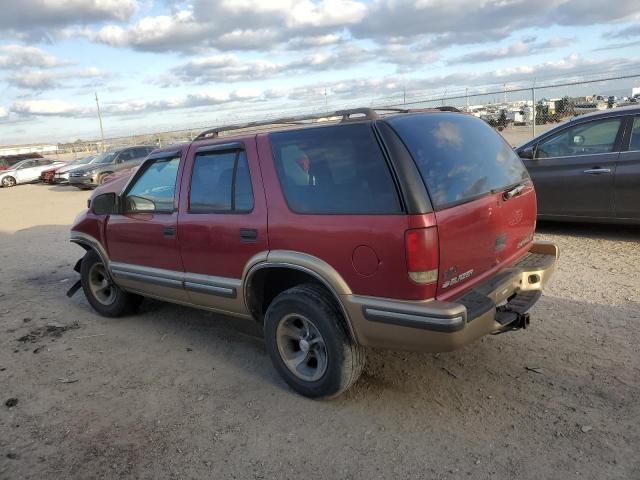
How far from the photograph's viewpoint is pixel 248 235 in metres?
3.54

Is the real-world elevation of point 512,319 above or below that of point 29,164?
below

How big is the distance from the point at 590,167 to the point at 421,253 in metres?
4.80

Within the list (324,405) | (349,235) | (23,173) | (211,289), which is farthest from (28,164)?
(349,235)

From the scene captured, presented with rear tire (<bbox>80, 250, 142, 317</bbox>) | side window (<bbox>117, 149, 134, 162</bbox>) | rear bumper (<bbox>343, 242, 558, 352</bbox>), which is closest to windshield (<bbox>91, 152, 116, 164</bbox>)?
side window (<bbox>117, 149, 134, 162</bbox>)

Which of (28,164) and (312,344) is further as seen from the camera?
(28,164)

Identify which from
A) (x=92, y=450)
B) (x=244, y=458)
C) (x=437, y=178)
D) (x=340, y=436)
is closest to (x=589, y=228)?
(x=437, y=178)

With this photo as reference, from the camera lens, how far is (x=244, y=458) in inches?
116

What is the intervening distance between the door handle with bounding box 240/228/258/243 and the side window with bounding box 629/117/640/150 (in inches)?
200

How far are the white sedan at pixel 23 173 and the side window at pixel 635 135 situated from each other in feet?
88.6

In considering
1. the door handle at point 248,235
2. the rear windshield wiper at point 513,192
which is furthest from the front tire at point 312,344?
the rear windshield wiper at point 513,192

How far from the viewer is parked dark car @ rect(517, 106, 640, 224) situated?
6.19 metres

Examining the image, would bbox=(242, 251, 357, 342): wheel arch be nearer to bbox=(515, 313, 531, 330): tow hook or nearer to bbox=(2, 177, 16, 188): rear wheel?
bbox=(515, 313, 531, 330): tow hook

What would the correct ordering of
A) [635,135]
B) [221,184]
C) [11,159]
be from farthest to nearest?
[11,159] < [635,135] < [221,184]

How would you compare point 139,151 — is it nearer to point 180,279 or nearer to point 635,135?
point 180,279
